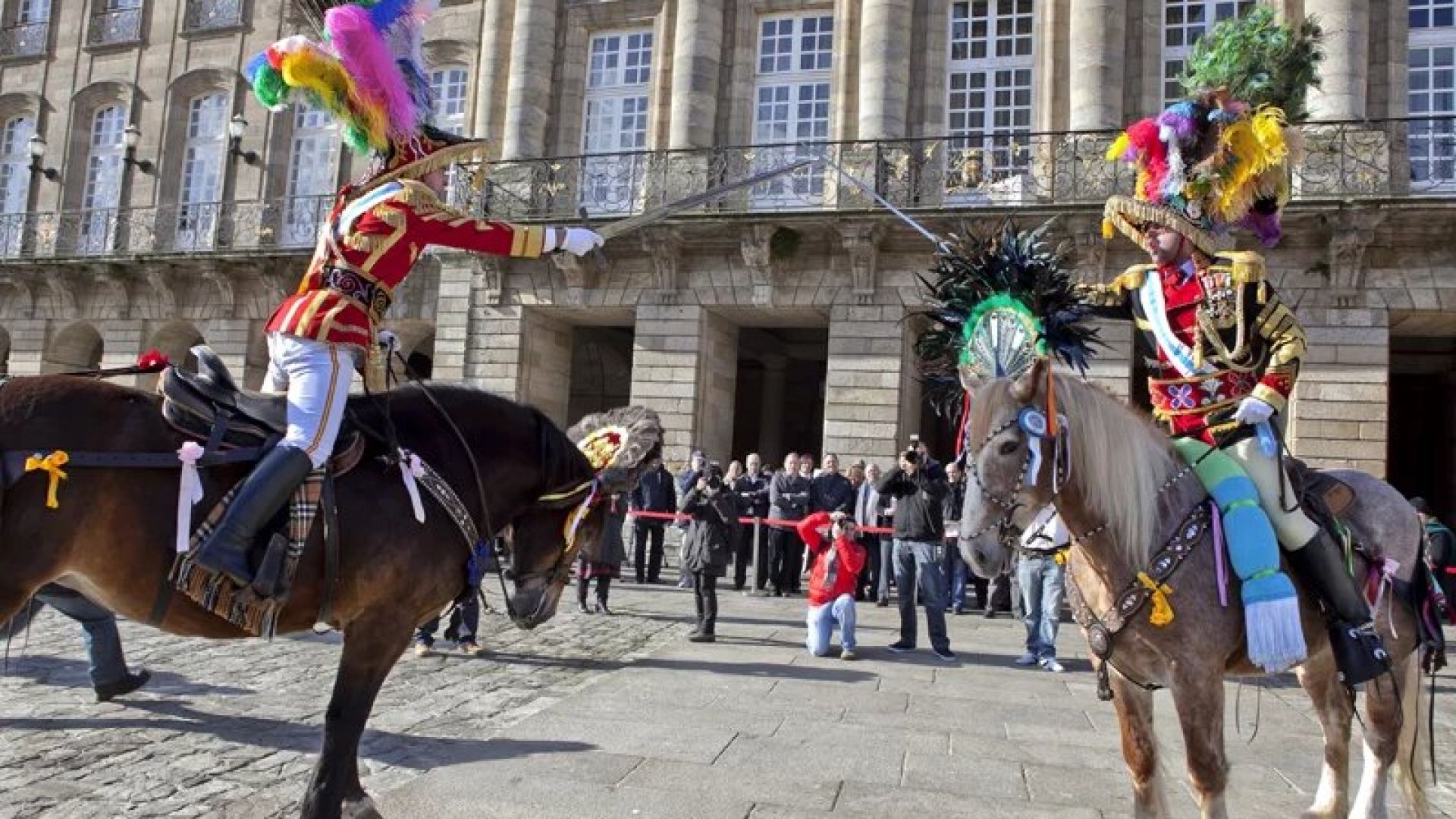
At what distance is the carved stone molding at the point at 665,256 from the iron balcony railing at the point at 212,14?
44.2 feet

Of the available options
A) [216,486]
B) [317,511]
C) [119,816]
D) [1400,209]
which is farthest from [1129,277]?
[1400,209]

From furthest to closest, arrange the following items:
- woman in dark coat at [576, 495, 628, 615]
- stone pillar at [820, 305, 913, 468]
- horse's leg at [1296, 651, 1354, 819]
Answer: stone pillar at [820, 305, 913, 468] < woman in dark coat at [576, 495, 628, 615] < horse's leg at [1296, 651, 1354, 819]

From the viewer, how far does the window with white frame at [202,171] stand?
2281 cm

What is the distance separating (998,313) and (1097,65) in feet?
47.3

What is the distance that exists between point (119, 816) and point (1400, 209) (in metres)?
16.6

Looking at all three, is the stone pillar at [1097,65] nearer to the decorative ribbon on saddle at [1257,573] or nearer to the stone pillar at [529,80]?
the stone pillar at [529,80]

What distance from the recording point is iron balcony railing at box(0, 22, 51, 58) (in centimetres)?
2559

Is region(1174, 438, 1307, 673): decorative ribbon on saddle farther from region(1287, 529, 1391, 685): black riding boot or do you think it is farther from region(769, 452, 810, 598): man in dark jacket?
region(769, 452, 810, 598): man in dark jacket

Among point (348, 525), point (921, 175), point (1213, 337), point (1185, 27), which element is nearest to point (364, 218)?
point (348, 525)

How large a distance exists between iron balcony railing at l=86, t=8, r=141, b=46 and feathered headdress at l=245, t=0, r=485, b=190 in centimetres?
2559

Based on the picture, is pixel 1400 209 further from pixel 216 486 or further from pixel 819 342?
pixel 216 486

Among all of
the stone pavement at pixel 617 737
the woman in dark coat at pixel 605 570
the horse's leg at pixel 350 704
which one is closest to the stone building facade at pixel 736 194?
the woman in dark coat at pixel 605 570

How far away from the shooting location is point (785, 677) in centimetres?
755

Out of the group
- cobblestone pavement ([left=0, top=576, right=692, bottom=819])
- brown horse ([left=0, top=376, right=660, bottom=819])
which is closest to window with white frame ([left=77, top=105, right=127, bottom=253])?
cobblestone pavement ([left=0, top=576, right=692, bottom=819])
